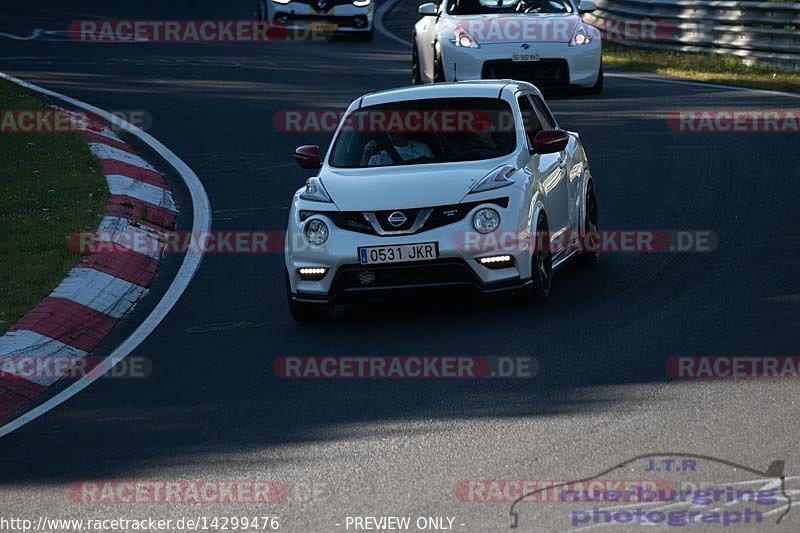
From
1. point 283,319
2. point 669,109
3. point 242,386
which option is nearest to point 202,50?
point 669,109

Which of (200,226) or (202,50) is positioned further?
(202,50)

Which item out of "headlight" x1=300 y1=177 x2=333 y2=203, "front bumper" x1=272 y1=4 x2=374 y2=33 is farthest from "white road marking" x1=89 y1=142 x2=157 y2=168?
"front bumper" x1=272 y1=4 x2=374 y2=33

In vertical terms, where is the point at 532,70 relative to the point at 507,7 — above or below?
below

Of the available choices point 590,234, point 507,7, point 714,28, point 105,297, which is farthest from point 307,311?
point 714,28

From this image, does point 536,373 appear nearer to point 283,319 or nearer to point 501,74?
point 283,319

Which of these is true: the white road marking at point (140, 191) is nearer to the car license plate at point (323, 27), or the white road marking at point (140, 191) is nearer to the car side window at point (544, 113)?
the car side window at point (544, 113)

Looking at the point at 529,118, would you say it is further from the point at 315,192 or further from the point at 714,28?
the point at 714,28

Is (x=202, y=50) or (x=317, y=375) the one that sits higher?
(x=317, y=375)

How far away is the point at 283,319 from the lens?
404 inches

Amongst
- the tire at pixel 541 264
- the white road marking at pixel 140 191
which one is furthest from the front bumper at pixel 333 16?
the tire at pixel 541 264

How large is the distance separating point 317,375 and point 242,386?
0.45 meters

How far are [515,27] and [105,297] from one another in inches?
406

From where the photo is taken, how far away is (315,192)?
33.2 ft

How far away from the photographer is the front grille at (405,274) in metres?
9.55
